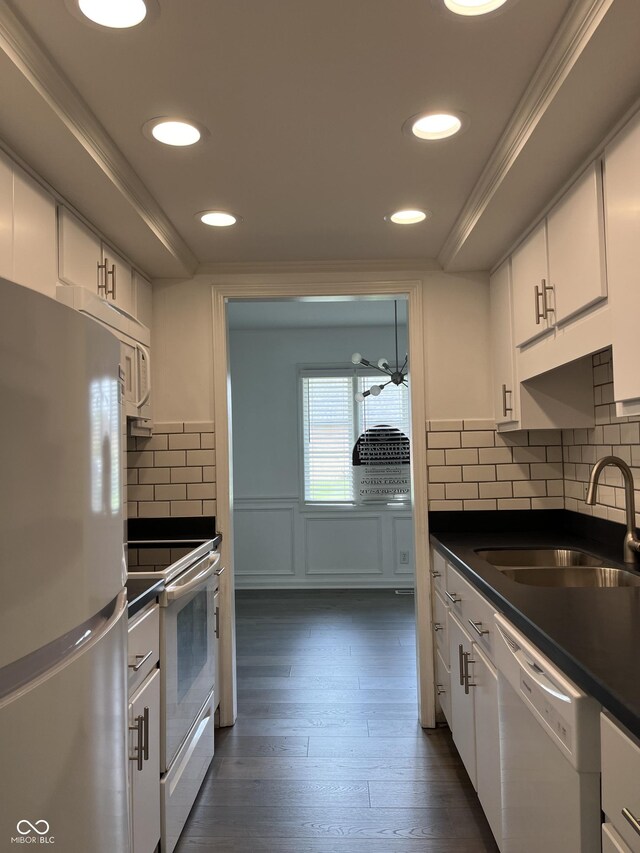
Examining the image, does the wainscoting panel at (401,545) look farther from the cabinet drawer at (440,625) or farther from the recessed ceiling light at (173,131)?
the recessed ceiling light at (173,131)

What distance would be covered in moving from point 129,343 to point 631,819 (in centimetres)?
220

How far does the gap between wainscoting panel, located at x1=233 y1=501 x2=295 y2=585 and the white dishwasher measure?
4278mm

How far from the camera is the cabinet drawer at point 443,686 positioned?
2.68 meters

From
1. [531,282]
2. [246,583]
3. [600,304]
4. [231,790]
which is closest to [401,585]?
[246,583]

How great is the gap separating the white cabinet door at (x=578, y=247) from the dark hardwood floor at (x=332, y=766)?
1.83 meters

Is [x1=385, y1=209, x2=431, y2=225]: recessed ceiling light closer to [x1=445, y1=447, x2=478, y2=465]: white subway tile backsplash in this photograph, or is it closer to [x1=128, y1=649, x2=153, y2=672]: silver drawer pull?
[x1=445, y1=447, x2=478, y2=465]: white subway tile backsplash

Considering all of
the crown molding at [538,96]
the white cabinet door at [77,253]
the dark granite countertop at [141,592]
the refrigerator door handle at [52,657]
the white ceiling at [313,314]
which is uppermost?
the white ceiling at [313,314]

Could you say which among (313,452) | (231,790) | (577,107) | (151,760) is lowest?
(231,790)

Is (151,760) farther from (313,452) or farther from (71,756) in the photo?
(313,452)

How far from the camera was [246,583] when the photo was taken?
5922 millimetres

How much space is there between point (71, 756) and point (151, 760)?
3.66ft

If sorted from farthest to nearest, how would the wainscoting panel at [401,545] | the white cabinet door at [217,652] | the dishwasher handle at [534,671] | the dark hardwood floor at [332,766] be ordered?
the wainscoting panel at [401,545] → the white cabinet door at [217,652] → the dark hardwood floor at [332,766] → the dishwasher handle at [534,671]

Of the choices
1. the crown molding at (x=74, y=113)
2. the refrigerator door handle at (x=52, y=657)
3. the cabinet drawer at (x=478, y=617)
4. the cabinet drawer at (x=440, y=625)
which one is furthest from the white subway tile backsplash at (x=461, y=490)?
the refrigerator door handle at (x=52, y=657)

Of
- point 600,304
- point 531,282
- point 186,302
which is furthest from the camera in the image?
point 186,302
